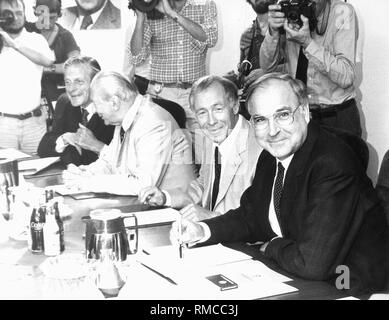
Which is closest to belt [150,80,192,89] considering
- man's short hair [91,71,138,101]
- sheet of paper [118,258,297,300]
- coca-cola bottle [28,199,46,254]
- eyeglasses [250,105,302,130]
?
man's short hair [91,71,138,101]

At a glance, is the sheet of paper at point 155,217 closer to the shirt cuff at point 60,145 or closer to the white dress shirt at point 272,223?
the white dress shirt at point 272,223

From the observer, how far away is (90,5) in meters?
2.50

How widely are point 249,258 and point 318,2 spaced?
127 cm

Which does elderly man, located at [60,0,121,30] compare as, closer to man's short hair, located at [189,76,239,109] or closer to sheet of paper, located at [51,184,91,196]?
man's short hair, located at [189,76,239,109]

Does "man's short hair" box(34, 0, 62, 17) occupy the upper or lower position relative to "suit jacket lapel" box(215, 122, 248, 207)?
upper

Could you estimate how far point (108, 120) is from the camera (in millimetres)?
2725

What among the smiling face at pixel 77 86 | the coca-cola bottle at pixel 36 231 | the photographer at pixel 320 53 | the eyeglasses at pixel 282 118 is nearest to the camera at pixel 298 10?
the photographer at pixel 320 53

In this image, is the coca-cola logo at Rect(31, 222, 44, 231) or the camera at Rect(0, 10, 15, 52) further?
the camera at Rect(0, 10, 15, 52)

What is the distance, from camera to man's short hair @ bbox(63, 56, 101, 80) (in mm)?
2576

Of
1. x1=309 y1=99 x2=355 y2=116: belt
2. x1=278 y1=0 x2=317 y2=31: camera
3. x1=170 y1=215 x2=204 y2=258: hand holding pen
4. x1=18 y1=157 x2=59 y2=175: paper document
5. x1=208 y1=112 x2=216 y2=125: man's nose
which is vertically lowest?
x1=170 y1=215 x2=204 y2=258: hand holding pen

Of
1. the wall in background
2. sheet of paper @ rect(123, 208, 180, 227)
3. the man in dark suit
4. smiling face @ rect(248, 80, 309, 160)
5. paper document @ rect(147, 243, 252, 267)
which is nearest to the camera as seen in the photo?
the man in dark suit

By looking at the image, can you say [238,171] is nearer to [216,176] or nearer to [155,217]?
[216,176]

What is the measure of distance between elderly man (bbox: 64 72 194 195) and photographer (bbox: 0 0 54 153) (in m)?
0.24
